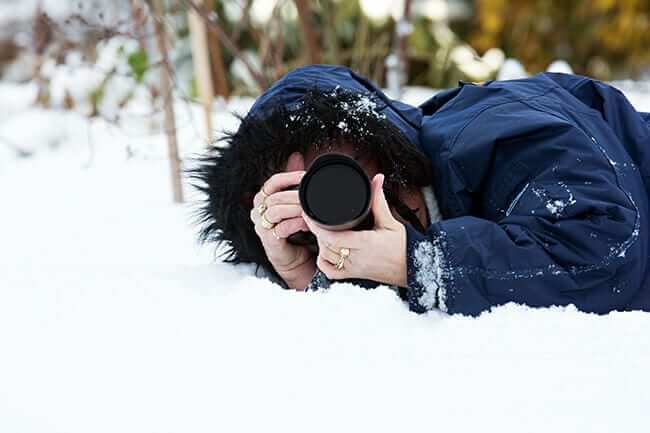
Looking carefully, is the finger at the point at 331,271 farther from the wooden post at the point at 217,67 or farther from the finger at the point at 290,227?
the wooden post at the point at 217,67

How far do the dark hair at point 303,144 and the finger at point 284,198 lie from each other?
0.07m

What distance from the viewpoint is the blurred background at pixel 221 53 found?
2.29 meters

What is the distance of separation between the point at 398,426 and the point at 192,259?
80 cm

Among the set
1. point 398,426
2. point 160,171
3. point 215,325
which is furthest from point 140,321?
point 160,171

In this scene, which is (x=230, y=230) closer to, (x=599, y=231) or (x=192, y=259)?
(x=192, y=259)

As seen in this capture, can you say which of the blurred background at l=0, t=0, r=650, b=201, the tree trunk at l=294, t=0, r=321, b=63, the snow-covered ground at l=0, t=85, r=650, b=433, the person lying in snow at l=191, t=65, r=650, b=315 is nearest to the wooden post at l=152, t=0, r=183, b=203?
the blurred background at l=0, t=0, r=650, b=201

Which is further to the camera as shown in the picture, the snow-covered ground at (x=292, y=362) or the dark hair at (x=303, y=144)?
the dark hair at (x=303, y=144)

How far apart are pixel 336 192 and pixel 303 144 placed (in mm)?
179

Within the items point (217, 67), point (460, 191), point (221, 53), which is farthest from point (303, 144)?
point (221, 53)

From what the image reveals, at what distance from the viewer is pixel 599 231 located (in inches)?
35.1

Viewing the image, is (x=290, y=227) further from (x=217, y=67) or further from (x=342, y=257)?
(x=217, y=67)

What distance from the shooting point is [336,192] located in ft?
2.78

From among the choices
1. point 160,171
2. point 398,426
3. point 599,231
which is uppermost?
point 599,231

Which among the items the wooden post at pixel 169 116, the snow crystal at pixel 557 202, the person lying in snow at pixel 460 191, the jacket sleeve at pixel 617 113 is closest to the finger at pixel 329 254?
the person lying in snow at pixel 460 191
